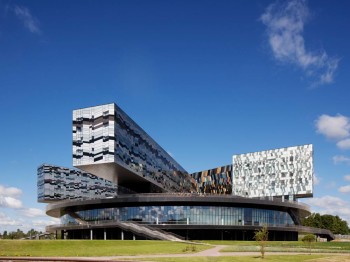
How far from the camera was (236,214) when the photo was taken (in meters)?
98.4

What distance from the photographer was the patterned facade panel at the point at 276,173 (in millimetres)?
127688

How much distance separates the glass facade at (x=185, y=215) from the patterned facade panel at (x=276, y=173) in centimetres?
3035

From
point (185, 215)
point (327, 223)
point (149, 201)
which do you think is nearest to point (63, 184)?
point (149, 201)

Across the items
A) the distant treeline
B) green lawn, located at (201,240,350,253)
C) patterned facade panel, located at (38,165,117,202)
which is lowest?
the distant treeline

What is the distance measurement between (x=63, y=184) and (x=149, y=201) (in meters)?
62.0

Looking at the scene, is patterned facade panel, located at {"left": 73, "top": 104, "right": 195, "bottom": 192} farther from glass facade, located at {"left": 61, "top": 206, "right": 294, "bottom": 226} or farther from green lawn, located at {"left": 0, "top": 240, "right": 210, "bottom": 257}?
green lawn, located at {"left": 0, "top": 240, "right": 210, "bottom": 257}

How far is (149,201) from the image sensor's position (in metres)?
95.2

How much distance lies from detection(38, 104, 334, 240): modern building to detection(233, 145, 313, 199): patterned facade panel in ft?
0.96

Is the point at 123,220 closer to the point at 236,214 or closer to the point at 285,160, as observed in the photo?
the point at 236,214

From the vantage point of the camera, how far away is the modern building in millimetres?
90312

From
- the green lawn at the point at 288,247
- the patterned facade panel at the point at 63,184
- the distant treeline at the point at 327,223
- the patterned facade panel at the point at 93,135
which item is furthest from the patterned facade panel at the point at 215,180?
the green lawn at the point at 288,247

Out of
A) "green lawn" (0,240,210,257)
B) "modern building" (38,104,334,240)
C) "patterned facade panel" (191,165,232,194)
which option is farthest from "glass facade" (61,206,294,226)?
"patterned facade panel" (191,165,232,194)

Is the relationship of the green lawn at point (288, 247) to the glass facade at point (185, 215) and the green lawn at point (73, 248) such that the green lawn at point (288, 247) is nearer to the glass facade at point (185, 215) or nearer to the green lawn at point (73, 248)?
the green lawn at point (73, 248)

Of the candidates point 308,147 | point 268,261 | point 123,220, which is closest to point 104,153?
point 123,220
